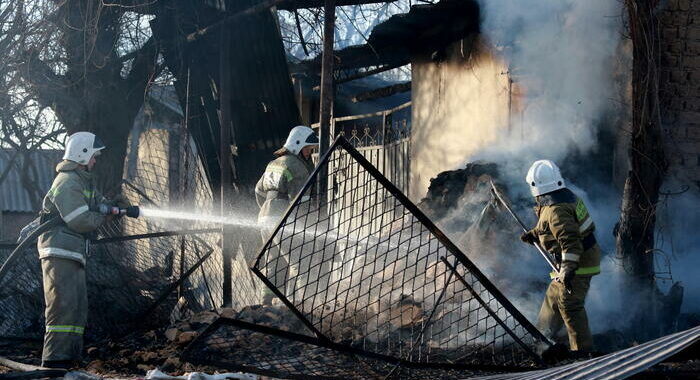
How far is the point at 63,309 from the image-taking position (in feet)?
19.6

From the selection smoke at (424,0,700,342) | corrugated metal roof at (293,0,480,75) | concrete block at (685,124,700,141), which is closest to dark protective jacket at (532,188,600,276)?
smoke at (424,0,700,342)

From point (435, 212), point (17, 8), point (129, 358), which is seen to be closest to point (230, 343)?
point (129, 358)

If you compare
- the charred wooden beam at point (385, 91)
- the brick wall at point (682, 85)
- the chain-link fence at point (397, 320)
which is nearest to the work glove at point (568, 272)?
the chain-link fence at point (397, 320)

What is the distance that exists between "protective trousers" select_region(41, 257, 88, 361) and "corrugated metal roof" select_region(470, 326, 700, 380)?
12.3ft

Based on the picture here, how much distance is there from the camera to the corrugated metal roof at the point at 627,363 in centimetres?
322

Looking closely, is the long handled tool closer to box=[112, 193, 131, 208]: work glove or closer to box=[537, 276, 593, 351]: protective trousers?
box=[537, 276, 593, 351]: protective trousers

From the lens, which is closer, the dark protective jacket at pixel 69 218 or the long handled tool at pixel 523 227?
the dark protective jacket at pixel 69 218

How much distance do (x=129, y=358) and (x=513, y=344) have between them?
3.07 m

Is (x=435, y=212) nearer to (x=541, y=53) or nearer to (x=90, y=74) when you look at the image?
(x=541, y=53)

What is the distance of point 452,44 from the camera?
10.8m

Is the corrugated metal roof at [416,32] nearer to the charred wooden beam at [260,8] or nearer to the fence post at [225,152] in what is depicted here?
the charred wooden beam at [260,8]

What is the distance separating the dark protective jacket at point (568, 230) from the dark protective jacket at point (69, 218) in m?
3.63

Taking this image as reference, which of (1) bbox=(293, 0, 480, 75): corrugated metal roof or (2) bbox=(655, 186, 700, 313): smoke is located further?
(1) bbox=(293, 0, 480, 75): corrugated metal roof

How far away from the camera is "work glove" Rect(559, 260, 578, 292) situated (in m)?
6.10
